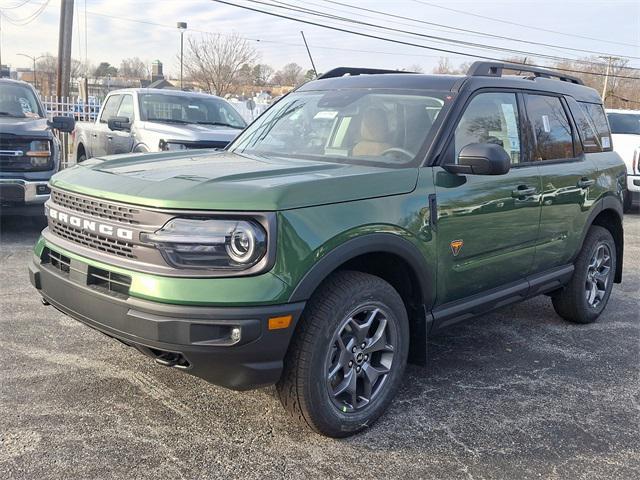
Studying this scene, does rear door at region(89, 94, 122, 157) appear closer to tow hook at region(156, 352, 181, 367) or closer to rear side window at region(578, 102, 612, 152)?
rear side window at region(578, 102, 612, 152)

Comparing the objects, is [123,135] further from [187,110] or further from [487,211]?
[487,211]

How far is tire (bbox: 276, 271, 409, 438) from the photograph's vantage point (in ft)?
9.39

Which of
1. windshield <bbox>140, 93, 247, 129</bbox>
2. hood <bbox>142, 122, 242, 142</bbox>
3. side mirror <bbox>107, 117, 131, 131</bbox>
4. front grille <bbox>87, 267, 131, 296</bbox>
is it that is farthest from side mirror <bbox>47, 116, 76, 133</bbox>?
front grille <bbox>87, 267, 131, 296</bbox>

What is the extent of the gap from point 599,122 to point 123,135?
683 centimetres

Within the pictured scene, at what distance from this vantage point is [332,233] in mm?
2846

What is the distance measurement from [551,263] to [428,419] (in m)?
1.81

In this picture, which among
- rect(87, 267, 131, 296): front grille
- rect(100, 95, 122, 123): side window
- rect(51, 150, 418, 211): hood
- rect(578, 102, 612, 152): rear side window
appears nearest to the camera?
rect(51, 150, 418, 211): hood

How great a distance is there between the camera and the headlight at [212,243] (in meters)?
2.64

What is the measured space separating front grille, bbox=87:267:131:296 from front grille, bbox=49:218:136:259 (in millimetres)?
98

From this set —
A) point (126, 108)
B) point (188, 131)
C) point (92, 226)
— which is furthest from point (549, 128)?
point (126, 108)

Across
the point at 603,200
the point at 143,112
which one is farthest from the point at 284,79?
the point at 603,200

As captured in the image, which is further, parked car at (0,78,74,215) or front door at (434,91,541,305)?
parked car at (0,78,74,215)

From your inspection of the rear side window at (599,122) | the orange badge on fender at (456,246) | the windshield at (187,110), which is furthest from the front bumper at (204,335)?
the windshield at (187,110)

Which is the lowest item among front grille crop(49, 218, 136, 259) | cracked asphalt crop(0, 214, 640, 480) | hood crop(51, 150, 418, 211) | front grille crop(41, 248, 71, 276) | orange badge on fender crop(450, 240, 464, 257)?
cracked asphalt crop(0, 214, 640, 480)
